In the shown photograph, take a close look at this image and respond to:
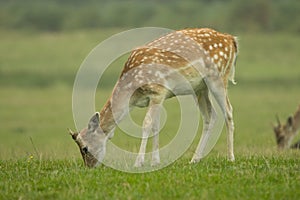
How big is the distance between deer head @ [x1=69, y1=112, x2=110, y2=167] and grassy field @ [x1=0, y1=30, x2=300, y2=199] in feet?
1.09

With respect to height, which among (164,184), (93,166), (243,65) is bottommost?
(243,65)

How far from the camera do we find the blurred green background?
83.2 ft

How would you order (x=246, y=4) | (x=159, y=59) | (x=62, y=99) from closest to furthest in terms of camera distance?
(x=159, y=59) < (x=62, y=99) < (x=246, y=4)

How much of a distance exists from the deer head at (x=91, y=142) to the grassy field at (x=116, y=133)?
1.09ft

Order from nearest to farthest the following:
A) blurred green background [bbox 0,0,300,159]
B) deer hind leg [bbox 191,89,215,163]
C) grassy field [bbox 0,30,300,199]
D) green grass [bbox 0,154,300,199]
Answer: green grass [bbox 0,154,300,199] → grassy field [bbox 0,30,300,199] → deer hind leg [bbox 191,89,215,163] → blurred green background [bbox 0,0,300,159]

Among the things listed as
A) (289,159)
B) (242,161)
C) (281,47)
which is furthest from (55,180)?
(281,47)

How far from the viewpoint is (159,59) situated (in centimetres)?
1070

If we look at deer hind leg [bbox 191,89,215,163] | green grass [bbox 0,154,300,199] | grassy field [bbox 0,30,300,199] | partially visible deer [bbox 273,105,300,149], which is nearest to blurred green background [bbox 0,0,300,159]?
grassy field [bbox 0,30,300,199]

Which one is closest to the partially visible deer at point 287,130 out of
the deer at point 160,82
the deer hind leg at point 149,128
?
the deer at point 160,82

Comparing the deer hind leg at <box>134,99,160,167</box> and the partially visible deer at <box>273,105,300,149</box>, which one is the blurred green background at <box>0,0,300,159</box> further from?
the deer hind leg at <box>134,99,160,167</box>

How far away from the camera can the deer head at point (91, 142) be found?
33.1ft

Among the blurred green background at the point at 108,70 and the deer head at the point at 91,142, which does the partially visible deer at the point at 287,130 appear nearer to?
the blurred green background at the point at 108,70

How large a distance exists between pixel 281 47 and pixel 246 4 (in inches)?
852

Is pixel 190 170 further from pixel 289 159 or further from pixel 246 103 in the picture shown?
pixel 246 103
